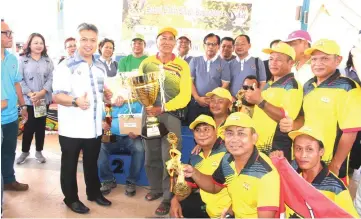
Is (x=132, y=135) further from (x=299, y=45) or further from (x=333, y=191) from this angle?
(x=333, y=191)

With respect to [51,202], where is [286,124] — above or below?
above

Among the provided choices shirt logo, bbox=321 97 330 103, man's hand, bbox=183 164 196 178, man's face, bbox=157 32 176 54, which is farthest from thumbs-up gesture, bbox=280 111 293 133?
man's face, bbox=157 32 176 54

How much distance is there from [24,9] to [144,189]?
403 cm

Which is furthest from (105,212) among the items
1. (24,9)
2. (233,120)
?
(24,9)

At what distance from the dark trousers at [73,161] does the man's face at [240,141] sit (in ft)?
4.57

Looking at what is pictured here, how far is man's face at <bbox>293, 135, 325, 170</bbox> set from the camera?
182 cm

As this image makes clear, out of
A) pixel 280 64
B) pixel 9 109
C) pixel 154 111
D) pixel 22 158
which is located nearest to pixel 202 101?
pixel 154 111

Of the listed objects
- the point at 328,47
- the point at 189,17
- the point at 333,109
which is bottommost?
the point at 333,109

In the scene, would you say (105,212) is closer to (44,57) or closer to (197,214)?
(197,214)

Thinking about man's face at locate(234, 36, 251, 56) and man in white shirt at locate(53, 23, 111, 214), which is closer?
man in white shirt at locate(53, 23, 111, 214)

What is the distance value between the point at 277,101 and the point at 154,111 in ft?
3.48

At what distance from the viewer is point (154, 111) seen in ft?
9.61

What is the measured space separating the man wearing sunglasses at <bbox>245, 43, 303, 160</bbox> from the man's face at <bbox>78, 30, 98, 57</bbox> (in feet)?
4.17

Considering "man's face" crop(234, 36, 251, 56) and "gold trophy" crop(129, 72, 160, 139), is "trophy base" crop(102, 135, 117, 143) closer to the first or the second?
"gold trophy" crop(129, 72, 160, 139)
